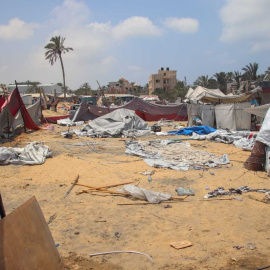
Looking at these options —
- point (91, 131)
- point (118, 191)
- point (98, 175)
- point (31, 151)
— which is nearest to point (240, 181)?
point (118, 191)

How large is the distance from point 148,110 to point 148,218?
19.6 metres

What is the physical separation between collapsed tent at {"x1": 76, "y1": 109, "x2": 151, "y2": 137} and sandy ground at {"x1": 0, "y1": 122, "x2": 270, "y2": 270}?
7239 millimetres

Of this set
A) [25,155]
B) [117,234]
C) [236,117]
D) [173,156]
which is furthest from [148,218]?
[236,117]

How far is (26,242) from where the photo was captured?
2.60m

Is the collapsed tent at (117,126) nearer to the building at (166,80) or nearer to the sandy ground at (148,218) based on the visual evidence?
the sandy ground at (148,218)

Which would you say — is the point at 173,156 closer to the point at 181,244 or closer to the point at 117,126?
the point at 181,244

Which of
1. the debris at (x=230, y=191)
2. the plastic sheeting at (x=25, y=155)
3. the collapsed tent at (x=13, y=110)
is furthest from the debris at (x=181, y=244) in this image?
the collapsed tent at (x=13, y=110)

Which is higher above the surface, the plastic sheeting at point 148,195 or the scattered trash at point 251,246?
the plastic sheeting at point 148,195

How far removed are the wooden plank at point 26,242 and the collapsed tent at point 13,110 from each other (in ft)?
39.7

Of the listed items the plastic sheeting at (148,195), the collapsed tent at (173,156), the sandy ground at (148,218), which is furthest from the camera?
the collapsed tent at (173,156)

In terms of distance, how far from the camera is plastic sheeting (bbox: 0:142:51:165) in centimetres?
879

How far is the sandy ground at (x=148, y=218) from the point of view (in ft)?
12.0

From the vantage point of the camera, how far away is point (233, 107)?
1691 centimetres

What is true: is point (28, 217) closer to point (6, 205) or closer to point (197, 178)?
point (6, 205)
